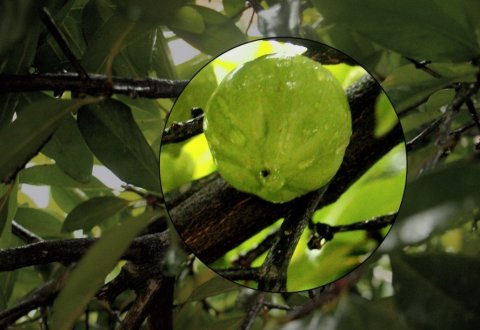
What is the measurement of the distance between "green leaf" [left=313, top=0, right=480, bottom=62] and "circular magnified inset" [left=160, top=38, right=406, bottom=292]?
39 mm

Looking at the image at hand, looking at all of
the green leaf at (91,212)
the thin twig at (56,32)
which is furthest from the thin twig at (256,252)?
the green leaf at (91,212)

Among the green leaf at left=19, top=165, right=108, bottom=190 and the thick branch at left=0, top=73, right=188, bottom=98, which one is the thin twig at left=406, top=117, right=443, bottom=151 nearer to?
the thick branch at left=0, top=73, right=188, bottom=98

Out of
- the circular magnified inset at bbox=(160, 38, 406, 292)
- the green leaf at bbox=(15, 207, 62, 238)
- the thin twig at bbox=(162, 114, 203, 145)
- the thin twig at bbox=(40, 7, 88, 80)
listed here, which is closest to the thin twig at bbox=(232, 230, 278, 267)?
the circular magnified inset at bbox=(160, 38, 406, 292)

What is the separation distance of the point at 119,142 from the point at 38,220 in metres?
0.44

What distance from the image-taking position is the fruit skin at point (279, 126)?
1.74ft

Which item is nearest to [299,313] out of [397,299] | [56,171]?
[397,299]

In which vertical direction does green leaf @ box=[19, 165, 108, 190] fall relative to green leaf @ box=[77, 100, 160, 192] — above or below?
below

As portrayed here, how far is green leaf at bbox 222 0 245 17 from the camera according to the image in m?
0.87

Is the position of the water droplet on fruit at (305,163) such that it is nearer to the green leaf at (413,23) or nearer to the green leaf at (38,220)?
the green leaf at (413,23)

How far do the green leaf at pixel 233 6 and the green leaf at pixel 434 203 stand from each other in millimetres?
472

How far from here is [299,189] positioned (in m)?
0.57

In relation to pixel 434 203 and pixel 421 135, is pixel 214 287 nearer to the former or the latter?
pixel 421 135

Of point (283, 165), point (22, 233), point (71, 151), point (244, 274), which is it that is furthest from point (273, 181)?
point (22, 233)

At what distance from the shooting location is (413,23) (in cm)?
59
